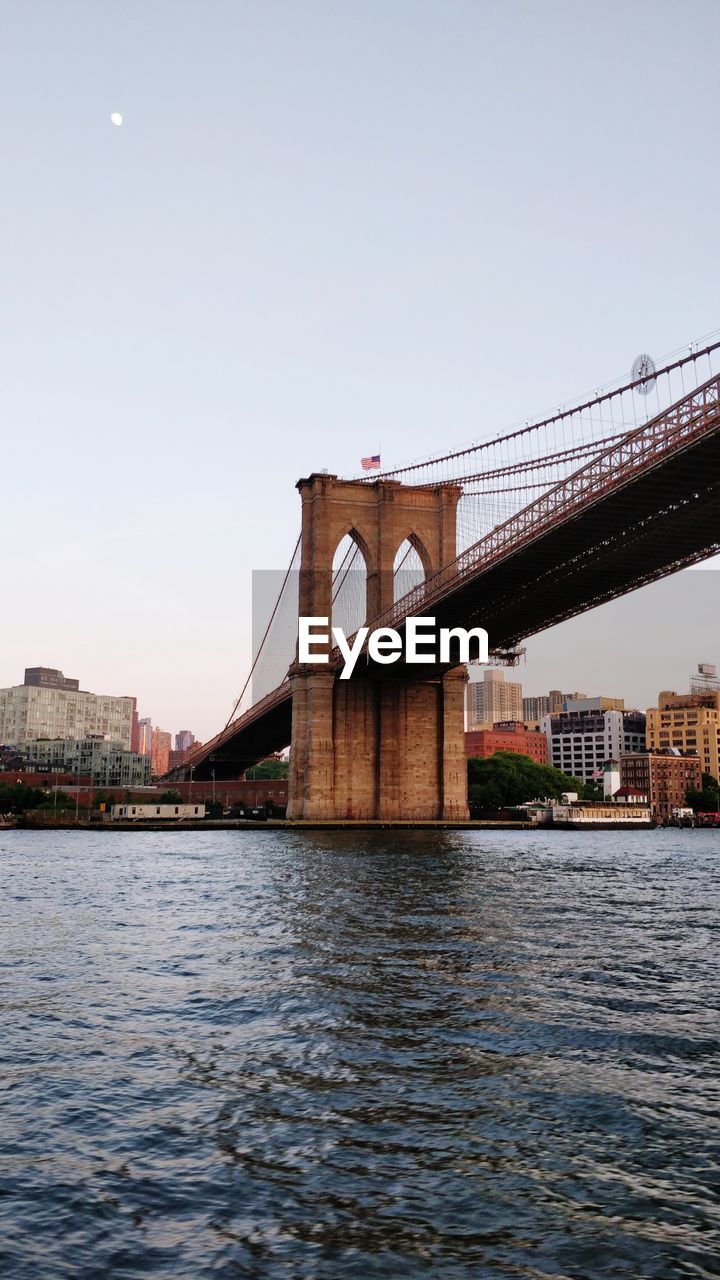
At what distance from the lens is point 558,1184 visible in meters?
5.08

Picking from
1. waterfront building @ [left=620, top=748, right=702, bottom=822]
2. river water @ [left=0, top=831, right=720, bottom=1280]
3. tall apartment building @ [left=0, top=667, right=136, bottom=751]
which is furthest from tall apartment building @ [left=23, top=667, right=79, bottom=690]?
river water @ [left=0, top=831, right=720, bottom=1280]

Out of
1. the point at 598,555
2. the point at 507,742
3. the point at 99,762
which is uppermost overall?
the point at 598,555

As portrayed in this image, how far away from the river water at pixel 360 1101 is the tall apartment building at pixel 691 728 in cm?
13778

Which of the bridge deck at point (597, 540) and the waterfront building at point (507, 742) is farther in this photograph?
the waterfront building at point (507, 742)

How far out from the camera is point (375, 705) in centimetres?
5900

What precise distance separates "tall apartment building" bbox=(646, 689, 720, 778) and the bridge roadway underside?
9977 cm

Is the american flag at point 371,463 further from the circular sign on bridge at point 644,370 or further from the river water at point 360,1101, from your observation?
the river water at point 360,1101

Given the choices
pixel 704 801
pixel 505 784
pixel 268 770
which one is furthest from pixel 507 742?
pixel 505 784

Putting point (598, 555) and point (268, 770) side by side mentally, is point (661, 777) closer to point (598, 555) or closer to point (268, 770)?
point (268, 770)

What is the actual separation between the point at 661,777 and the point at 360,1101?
433 ft

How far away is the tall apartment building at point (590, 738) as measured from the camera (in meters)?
156

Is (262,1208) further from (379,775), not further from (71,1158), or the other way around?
(379,775)

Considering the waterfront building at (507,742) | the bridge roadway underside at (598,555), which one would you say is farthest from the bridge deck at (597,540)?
the waterfront building at (507,742)

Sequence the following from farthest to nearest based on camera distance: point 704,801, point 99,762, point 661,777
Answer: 1. point 661,777
2. point 99,762
3. point 704,801
